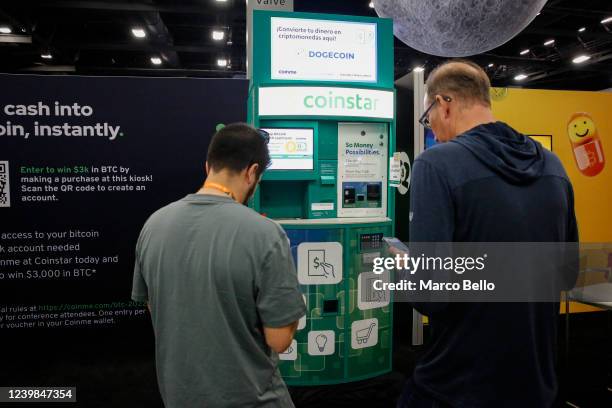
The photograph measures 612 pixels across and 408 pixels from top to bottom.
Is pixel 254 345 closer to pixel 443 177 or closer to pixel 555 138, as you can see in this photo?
pixel 443 177

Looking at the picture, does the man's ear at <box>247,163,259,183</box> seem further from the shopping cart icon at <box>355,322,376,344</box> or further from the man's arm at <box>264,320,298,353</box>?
the shopping cart icon at <box>355,322,376,344</box>

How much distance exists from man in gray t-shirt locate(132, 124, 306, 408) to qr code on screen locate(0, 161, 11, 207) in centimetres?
288

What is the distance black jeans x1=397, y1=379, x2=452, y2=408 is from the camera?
1176 mm

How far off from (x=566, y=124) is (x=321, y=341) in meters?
4.08

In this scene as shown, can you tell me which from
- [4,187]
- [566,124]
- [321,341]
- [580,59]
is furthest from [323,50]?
[580,59]

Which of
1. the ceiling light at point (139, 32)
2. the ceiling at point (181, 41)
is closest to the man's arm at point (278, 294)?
the ceiling at point (181, 41)

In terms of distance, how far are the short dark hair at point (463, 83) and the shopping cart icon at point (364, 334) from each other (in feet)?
8.02

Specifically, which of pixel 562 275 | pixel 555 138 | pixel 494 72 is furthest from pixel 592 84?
pixel 562 275

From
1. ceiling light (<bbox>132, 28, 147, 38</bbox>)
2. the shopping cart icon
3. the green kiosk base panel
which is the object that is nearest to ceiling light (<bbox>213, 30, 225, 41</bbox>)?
ceiling light (<bbox>132, 28, 147, 38</bbox>)

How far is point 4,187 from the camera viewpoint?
3.53 m

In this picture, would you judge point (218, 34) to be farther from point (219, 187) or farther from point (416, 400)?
point (416, 400)

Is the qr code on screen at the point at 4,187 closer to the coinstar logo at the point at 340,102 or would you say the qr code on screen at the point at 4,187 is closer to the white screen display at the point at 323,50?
the white screen display at the point at 323,50

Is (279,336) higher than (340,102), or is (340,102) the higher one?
(340,102)

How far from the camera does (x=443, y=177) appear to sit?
1.13 meters
